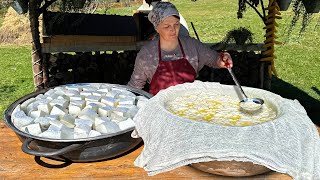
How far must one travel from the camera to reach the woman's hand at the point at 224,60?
2.43 metres

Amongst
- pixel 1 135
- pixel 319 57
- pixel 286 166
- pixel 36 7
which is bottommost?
pixel 319 57

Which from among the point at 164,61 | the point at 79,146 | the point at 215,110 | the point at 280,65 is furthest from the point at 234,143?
the point at 280,65

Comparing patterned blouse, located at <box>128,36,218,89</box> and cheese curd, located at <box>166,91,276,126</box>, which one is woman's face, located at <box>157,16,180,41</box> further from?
cheese curd, located at <box>166,91,276,126</box>

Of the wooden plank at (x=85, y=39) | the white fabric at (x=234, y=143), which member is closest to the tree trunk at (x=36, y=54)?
the wooden plank at (x=85, y=39)

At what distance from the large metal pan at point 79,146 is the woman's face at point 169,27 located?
3.79ft

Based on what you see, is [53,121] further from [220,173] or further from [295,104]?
[295,104]

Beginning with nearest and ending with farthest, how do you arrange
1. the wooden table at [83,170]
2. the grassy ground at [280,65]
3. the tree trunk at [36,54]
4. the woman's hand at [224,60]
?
the wooden table at [83,170] → the woman's hand at [224,60] → the tree trunk at [36,54] → the grassy ground at [280,65]

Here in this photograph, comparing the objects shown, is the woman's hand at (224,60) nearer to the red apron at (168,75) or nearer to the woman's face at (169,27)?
the red apron at (168,75)

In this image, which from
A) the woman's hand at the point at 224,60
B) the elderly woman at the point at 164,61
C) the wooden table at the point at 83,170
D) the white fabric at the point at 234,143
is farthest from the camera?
the elderly woman at the point at 164,61

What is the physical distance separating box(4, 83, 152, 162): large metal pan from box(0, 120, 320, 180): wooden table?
0.05 meters

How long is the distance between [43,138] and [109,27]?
3.81m

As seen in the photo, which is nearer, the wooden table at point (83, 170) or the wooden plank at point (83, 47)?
the wooden table at point (83, 170)

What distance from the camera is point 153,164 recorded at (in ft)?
4.47

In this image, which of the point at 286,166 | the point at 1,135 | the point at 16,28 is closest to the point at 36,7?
the point at 1,135
